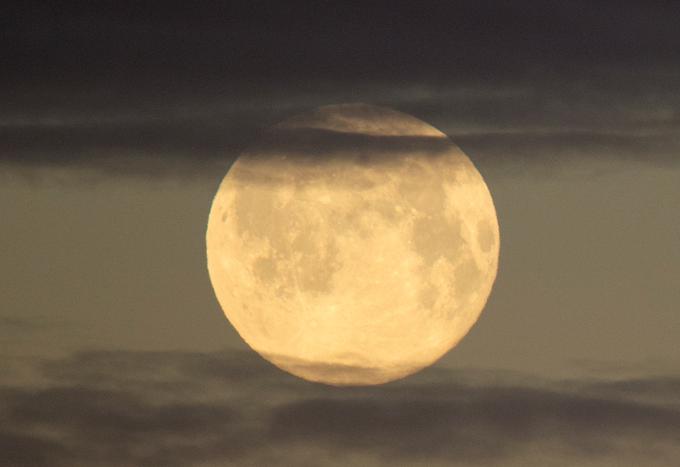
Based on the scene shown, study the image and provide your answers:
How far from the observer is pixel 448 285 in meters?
84.2

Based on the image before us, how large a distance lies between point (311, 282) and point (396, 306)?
12.0 feet

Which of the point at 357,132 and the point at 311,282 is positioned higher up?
the point at 357,132

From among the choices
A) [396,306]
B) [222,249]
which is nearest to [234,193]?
[222,249]

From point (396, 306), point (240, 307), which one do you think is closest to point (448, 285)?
point (396, 306)

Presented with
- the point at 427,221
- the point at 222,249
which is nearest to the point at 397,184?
the point at 427,221

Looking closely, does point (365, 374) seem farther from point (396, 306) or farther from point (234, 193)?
point (234, 193)

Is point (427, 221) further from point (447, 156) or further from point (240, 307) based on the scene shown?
point (240, 307)

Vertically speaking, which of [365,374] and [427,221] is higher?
[427,221]

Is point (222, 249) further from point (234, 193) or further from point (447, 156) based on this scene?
point (447, 156)

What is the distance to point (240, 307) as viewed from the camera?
86750mm

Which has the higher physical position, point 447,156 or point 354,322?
point 447,156

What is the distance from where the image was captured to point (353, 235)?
274ft

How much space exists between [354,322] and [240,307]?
18.1 ft

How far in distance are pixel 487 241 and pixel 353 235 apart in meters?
5.95
